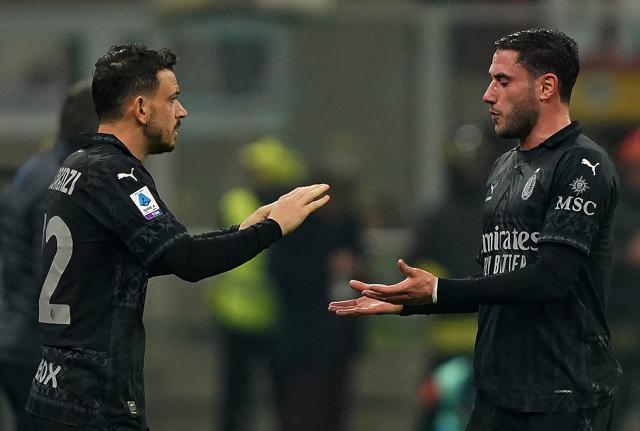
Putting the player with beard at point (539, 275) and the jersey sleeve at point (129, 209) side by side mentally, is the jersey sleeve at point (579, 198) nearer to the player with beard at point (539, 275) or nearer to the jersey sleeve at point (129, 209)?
the player with beard at point (539, 275)

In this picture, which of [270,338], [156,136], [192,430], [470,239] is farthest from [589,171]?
[192,430]

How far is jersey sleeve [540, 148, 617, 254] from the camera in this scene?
192 inches

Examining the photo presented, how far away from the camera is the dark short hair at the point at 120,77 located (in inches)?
196

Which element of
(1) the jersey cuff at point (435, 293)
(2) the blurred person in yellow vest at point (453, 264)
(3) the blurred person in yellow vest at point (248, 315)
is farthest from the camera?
(3) the blurred person in yellow vest at point (248, 315)

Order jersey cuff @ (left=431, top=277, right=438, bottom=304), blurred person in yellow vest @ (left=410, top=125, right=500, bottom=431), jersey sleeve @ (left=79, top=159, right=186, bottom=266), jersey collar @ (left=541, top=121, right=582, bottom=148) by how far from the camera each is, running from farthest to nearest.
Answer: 1. blurred person in yellow vest @ (left=410, top=125, right=500, bottom=431)
2. jersey collar @ (left=541, top=121, right=582, bottom=148)
3. jersey cuff @ (left=431, top=277, right=438, bottom=304)
4. jersey sleeve @ (left=79, top=159, right=186, bottom=266)

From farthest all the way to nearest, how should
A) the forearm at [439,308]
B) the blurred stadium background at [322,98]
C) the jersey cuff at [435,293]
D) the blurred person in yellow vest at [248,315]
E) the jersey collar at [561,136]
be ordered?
1. the blurred stadium background at [322,98]
2. the blurred person in yellow vest at [248,315]
3. the forearm at [439,308]
4. the jersey collar at [561,136]
5. the jersey cuff at [435,293]

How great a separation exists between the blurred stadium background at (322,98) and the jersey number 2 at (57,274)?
256 inches

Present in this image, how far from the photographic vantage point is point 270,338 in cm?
990

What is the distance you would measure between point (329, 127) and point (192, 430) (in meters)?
2.95

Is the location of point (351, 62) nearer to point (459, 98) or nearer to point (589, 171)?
point (459, 98)

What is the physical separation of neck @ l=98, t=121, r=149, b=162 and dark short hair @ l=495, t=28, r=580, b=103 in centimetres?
129

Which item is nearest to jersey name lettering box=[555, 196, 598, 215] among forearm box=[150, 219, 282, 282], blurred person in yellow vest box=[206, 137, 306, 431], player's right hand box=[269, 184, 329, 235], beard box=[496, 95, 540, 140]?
beard box=[496, 95, 540, 140]

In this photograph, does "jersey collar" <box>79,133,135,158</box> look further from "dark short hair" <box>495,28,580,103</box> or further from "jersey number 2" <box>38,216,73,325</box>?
"dark short hair" <box>495,28,580,103</box>

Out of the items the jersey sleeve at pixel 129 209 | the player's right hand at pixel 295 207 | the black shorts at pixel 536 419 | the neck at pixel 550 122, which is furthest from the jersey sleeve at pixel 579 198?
the jersey sleeve at pixel 129 209
